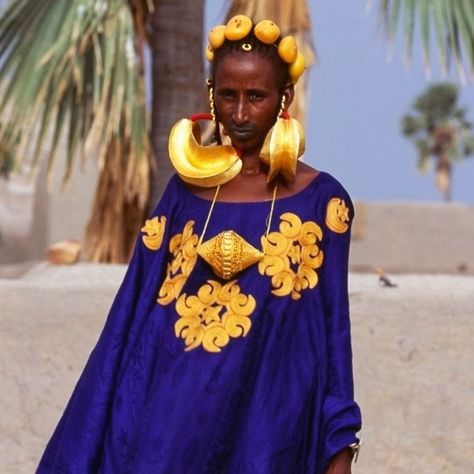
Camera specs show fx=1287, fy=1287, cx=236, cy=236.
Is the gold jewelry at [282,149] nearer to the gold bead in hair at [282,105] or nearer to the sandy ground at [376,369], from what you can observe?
the gold bead in hair at [282,105]

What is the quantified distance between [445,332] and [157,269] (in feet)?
14.0

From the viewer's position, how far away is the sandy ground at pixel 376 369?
5.71 metres

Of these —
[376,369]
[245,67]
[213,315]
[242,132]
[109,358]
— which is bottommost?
[376,369]

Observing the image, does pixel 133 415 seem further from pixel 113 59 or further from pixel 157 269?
pixel 113 59

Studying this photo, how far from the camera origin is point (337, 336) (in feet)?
9.12

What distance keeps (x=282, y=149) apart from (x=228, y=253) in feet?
0.85

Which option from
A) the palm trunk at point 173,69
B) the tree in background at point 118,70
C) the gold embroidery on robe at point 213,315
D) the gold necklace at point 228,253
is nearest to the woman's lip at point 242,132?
the gold necklace at point 228,253

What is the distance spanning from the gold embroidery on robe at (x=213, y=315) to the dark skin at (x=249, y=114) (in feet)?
0.72

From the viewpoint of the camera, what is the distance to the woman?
269cm

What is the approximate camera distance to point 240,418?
2709 mm

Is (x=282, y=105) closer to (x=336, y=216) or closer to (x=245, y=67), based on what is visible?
(x=245, y=67)

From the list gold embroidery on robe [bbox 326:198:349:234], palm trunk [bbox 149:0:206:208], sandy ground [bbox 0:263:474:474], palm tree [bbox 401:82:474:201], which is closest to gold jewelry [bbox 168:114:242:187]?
gold embroidery on robe [bbox 326:198:349:234]

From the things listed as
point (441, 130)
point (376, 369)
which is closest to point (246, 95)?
point (376, 369)

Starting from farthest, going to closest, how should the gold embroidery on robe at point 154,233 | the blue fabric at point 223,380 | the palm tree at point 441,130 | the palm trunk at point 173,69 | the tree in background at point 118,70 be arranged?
the palm tree at point 441,130 → the palm trunk at point 173,69 → the tree in background at point 118,70 → the gold embroidery on robe at point 154,233 → the blue fabric at point 223,380
